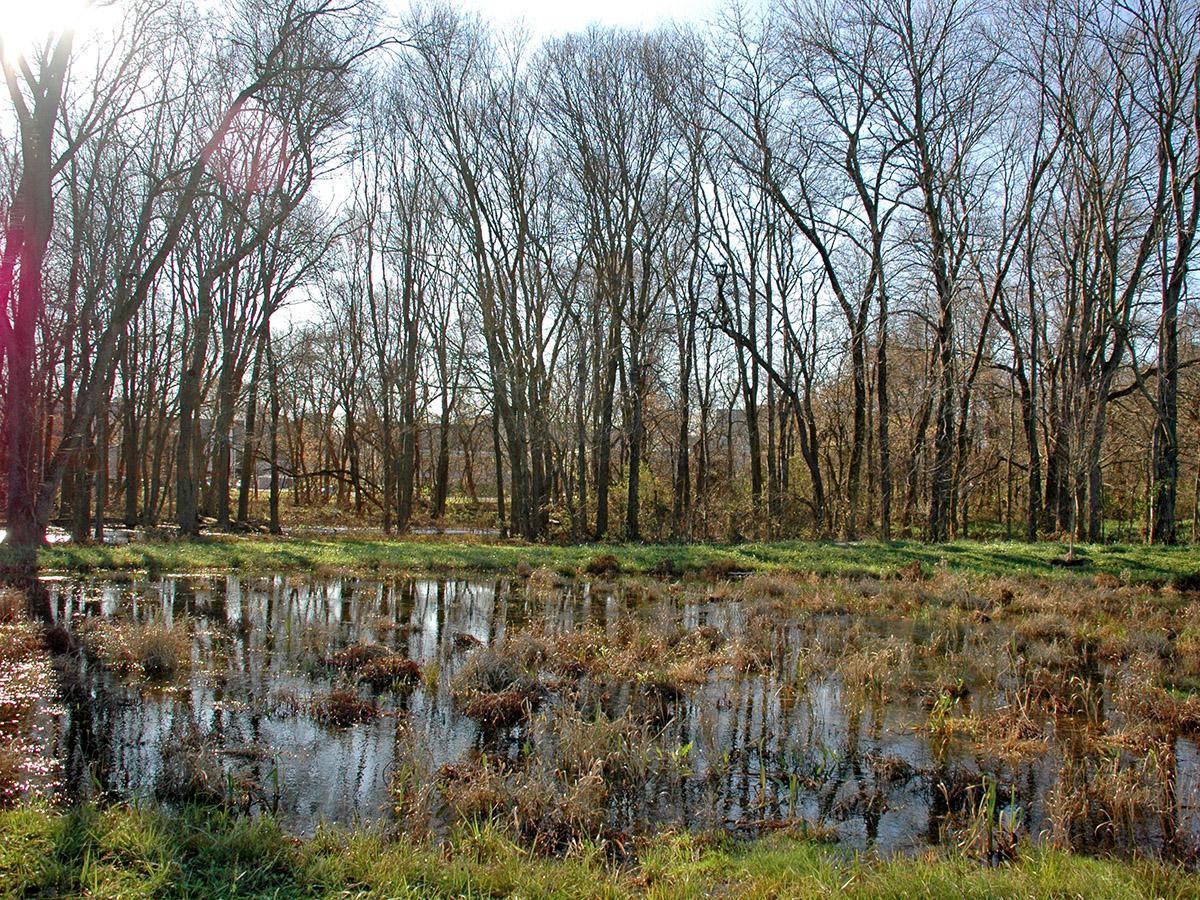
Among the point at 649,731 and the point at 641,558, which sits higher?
the point at 641,558

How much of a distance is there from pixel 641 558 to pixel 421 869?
49.0 feet

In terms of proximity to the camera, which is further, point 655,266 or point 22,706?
point 655,266

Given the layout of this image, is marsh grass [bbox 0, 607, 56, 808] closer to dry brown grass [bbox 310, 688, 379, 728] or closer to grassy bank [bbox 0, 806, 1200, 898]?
grassy bank [bbox 0, 806, 1200, 898]

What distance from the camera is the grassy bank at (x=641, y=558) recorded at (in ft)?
54.9

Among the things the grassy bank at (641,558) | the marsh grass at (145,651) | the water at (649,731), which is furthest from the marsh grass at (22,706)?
the grassy bank at (641,558)

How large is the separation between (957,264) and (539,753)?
2251 centimetres

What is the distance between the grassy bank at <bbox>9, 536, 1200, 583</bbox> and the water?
4.99 meters

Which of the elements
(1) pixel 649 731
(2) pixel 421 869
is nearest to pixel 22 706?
(2) pixel 421 869

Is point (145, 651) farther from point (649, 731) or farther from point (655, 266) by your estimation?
point (655, 266)

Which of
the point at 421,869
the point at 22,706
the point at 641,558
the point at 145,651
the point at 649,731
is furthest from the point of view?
the point at 641,558

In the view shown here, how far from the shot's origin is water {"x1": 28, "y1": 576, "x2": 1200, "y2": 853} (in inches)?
218

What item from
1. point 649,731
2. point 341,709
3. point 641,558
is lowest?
point 649,731

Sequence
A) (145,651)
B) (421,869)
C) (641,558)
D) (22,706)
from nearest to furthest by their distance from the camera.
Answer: (421,869), (22,706), (145,651), (641,558)

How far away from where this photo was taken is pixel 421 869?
425 cm
